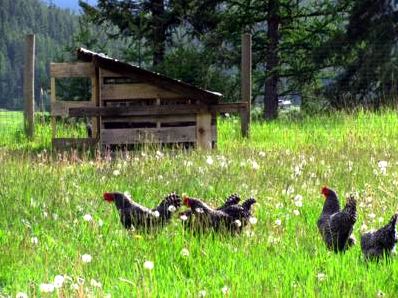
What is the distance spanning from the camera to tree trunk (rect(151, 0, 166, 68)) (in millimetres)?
29578

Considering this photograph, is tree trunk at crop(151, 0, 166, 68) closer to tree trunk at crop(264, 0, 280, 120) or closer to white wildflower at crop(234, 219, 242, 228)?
tree trunk at crop(264, 0, 280, 120)

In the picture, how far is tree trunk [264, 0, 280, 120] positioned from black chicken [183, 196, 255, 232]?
2118cm

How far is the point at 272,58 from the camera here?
2734 cm

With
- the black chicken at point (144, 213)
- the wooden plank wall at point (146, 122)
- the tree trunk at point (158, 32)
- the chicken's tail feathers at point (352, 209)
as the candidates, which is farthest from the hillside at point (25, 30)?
the chicken's tail feathers at point (352, 209)

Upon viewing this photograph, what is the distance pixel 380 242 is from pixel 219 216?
139 centimetres

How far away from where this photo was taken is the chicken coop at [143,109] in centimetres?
1250

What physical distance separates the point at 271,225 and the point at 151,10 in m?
25.8

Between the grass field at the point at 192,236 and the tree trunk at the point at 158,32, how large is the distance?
19.4 metres

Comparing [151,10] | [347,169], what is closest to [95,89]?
[347,169]

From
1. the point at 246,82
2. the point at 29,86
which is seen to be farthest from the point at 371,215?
the point at 29,86

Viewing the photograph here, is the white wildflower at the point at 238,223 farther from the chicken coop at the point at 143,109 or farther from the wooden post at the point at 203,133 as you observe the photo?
the wooden post at the point at 203,133

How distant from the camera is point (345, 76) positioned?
26.2m

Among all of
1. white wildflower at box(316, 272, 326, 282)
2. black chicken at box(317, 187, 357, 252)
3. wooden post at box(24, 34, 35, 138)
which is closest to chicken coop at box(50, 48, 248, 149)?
wooden post at box(24, 34, 35, 138)

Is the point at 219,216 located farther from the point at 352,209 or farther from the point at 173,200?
the point at 352,209
